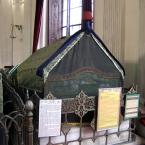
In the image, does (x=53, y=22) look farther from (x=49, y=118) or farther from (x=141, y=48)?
(x=49, y=118)

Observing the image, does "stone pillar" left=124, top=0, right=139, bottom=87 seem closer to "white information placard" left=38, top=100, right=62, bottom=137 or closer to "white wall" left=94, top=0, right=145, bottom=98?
"white wall" left=94, top=0, right=145, bottom=98

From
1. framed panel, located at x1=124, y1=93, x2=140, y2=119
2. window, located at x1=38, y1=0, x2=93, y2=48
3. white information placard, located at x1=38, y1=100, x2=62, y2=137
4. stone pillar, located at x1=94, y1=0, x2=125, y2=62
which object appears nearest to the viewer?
white information placard, located at x1=38, y1=100, x2=62, y2=137

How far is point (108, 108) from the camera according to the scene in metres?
1.56

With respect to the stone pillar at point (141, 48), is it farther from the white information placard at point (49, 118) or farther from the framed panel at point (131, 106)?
the white information placard at point (49, 118)

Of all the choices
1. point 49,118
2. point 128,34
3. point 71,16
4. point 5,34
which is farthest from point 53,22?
point 49,118

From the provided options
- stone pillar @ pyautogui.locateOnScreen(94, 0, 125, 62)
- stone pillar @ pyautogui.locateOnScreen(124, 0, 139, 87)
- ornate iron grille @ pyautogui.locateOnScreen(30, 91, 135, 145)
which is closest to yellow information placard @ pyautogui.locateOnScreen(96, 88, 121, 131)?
ornate iron grille @ pyautogui.locateOnScreen(30, 91, 135, 145)

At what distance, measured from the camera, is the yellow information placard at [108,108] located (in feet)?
5.02

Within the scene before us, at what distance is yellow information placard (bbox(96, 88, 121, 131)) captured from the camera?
5.02ft

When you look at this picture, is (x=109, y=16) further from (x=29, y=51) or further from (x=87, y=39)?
(x=29, y=51)

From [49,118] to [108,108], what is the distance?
1.24 feet

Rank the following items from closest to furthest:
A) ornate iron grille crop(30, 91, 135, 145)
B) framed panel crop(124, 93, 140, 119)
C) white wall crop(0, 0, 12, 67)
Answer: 1. ornate iron grille crop(30, 91, 135, 145)
2. framed panel crop(124, 93, 140, 119)
3. white wall crop(0, 0, 12, 67)

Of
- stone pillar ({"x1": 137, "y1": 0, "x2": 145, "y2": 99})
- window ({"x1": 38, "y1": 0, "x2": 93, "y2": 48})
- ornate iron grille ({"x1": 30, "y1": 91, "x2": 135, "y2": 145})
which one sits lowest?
ornate iron grille ({"x1": 30, "y1": 91, "x2": 135, "y2": 145})

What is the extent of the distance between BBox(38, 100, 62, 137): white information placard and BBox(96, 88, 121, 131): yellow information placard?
10.1 inches

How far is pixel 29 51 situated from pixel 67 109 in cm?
406
